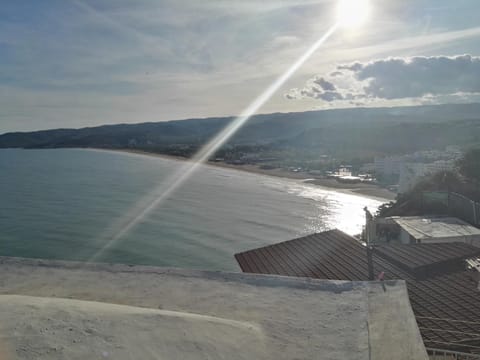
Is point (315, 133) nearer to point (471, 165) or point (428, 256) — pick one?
point (471, 165)

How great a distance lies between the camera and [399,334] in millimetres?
4539

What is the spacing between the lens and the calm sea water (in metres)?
22.7

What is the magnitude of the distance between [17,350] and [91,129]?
6976 inches

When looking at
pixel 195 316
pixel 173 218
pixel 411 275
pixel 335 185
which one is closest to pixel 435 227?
pixel 411 275

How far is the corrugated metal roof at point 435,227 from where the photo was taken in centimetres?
1317

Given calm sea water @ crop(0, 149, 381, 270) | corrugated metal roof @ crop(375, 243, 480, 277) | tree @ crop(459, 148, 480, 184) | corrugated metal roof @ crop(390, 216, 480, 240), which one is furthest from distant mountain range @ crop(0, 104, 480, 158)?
corrugated metal roof @ crop(375, 243, 480, 277)

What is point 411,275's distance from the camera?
8336 mm

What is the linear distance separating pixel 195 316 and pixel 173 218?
26650 mm

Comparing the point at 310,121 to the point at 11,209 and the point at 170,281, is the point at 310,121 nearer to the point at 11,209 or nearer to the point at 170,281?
the point at 11,209

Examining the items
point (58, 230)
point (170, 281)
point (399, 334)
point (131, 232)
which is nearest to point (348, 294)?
point (399, 334)

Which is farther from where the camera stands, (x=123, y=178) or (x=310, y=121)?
(x=310, y=121)

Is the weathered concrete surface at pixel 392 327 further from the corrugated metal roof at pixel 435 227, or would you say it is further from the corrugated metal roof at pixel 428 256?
the corrugated metal roof at pixel 435 227

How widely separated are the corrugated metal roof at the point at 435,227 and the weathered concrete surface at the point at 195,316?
27.6 ft

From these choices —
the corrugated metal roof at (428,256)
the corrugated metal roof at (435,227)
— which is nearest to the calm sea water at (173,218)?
the corrugated metal roof at (435,227)
